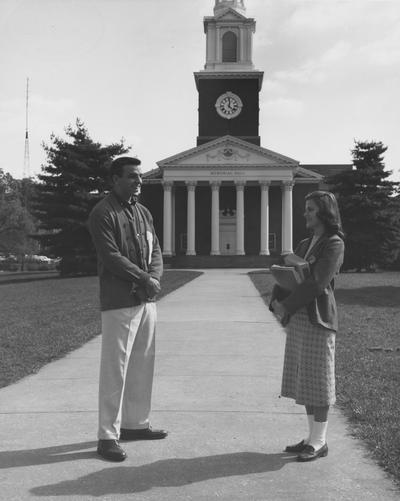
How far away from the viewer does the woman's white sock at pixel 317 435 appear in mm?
4863

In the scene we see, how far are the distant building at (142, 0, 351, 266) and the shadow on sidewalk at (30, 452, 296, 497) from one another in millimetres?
49736

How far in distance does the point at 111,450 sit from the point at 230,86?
6033cm

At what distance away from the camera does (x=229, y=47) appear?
6262cm

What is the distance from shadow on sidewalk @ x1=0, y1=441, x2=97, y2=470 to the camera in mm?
4742

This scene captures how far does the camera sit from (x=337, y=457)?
490 cm

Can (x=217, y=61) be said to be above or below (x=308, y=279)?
above

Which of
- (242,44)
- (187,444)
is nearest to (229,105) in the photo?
(242,44)

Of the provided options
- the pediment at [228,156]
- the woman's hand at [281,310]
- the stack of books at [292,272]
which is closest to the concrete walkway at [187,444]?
the woman's hand at [281,310]

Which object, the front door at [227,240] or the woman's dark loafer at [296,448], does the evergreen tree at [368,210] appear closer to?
the front door at [227,240]

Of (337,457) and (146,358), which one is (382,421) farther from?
(146,358)

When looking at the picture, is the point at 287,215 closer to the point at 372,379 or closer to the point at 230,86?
the point at 230,86

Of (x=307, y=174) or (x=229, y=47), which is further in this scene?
(x=229, y=47)

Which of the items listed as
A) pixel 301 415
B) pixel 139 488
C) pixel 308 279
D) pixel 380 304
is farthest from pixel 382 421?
pixel 380 304

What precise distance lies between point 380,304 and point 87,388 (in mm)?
13420
